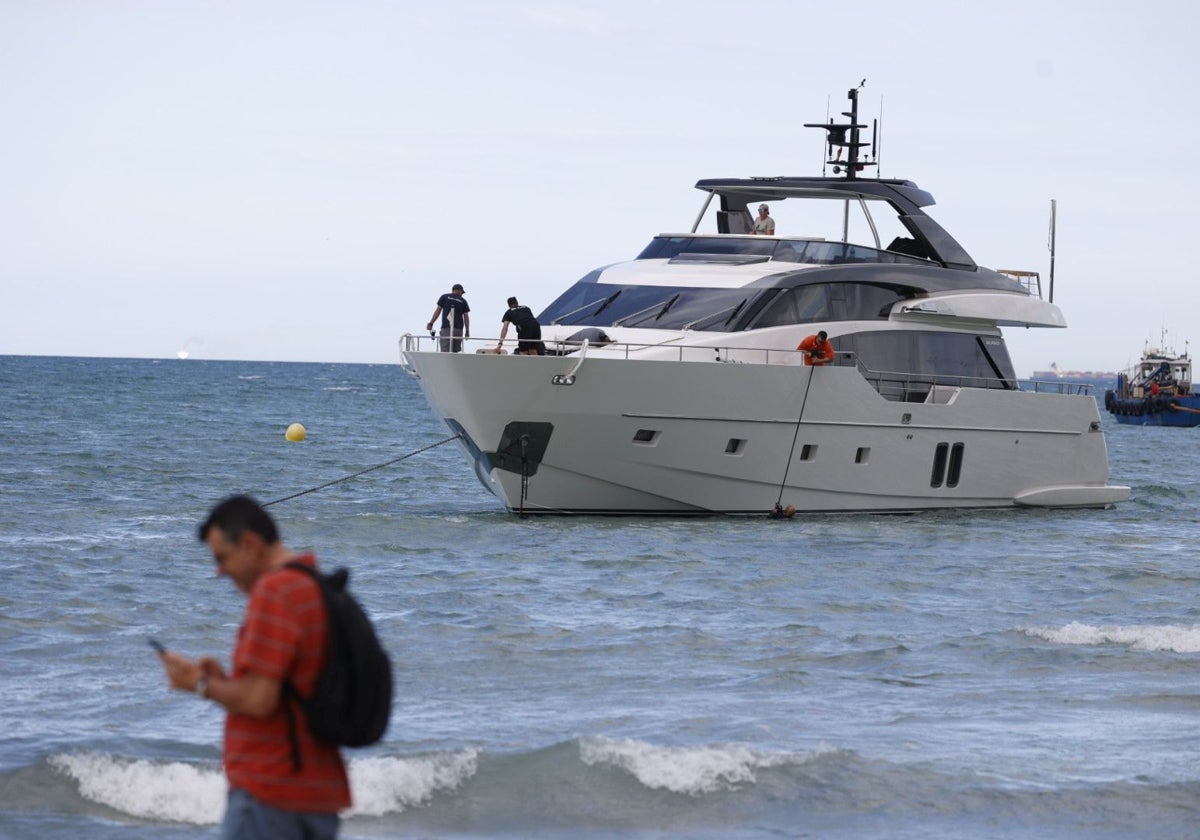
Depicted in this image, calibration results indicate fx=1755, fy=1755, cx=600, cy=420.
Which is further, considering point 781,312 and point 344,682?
point 781,312

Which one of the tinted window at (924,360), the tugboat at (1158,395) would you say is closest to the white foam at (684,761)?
the tinted window at (924,360)

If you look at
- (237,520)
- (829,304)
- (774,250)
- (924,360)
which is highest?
(774,250)

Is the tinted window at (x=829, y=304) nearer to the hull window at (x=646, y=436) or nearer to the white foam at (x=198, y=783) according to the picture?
the hull window at (x=646, y=436)

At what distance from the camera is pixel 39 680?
11.8 m

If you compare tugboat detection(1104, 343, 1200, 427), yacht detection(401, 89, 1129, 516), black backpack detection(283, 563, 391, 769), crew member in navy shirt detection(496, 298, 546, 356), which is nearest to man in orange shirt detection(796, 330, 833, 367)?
yacht detection(401, 89, 1129, 516)

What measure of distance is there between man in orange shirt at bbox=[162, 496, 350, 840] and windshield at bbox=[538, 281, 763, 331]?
1679 centimetres

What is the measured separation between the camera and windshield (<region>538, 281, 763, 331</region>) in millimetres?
21703

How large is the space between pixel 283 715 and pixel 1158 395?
88.0m

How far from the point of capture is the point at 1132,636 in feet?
46.8

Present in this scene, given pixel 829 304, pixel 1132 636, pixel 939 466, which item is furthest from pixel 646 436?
pixel 1132 636

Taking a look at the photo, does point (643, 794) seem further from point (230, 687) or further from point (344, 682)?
point (230, 687)

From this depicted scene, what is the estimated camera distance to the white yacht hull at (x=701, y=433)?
19953 mm

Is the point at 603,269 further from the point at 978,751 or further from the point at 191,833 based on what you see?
the point at 191,833

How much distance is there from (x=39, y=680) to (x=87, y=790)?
295 centimetres
